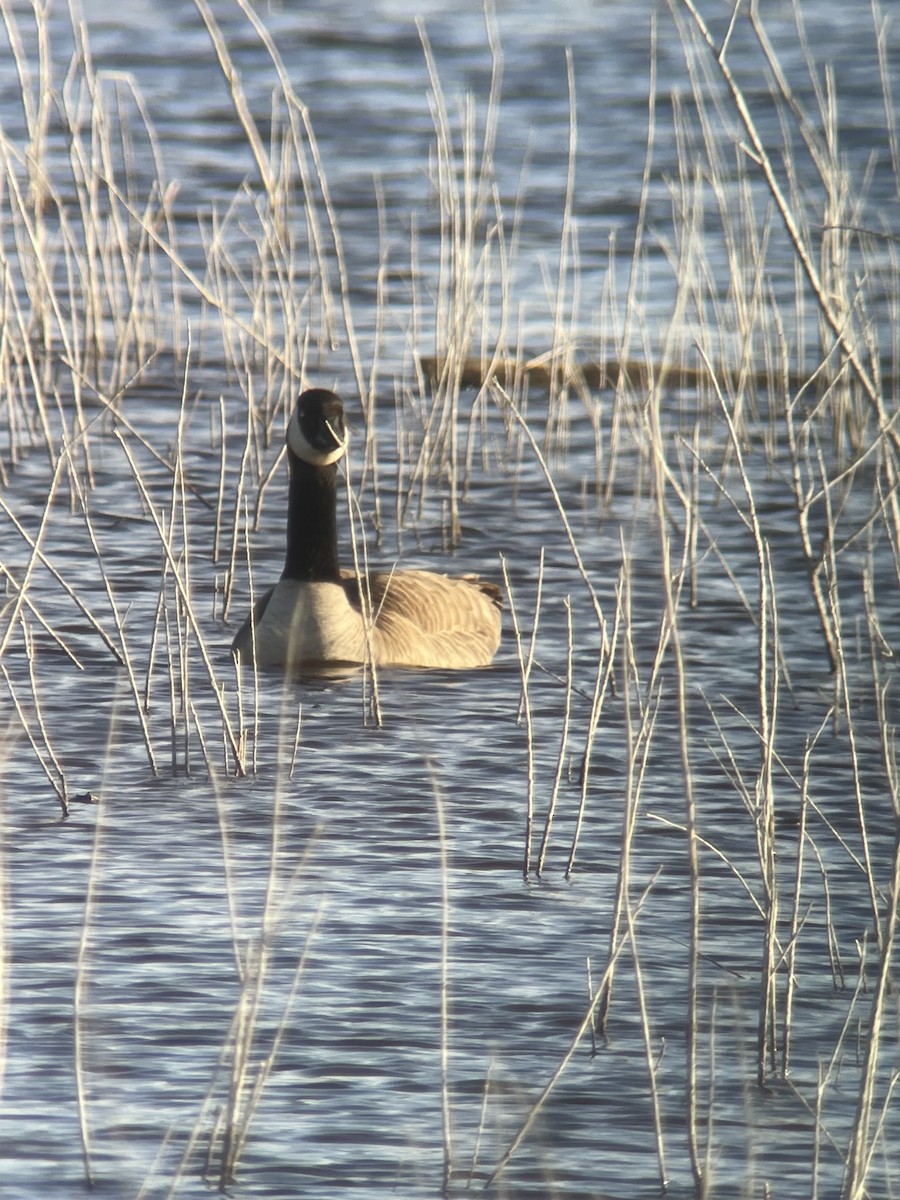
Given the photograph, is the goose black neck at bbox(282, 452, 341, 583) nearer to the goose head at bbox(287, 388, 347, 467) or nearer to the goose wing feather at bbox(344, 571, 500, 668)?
the goose head at bbox(287, 388, 347, 467)

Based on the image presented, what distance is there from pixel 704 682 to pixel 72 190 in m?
10.6

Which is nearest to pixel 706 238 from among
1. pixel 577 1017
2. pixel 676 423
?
pixel 676 423

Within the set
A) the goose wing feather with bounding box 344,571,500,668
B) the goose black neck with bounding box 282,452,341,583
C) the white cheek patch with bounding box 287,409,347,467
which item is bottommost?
the goose wing feather with bounding box 344,571,500,668

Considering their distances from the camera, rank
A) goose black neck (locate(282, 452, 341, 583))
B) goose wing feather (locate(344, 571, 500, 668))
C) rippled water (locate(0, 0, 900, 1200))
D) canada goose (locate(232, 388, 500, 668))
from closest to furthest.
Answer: rippled water (locate(0, 0, 900, 1200)) < canada goose (locate(232, 388, 500, 668)) < goose wing feather (locate(344, 571, 500, 668)) < goose black neck (locate(282, 452, 341, 583))

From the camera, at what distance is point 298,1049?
5.47 m

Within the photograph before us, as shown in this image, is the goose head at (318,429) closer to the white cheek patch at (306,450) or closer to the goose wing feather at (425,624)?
the white cheek patch at (306,450)

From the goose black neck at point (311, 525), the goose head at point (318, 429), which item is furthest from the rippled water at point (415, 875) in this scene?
the goose head at point (318, 429)

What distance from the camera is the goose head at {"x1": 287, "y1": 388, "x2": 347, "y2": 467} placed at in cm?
952

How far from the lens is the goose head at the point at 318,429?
9523mm

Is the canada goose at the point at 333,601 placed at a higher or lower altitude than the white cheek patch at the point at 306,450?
lower

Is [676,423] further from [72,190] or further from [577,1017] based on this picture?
[577,1017]

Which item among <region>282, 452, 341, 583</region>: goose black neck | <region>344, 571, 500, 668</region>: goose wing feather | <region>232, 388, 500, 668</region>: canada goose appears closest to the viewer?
<region>232, 388, 500, 668</region>: canada goose

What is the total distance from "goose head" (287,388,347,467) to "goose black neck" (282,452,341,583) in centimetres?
6

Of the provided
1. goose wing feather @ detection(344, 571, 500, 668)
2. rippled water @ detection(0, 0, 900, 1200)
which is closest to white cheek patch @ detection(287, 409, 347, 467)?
goose wing feather @ detection(344, 571, 500, 668)
